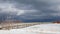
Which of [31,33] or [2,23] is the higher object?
[2,23]

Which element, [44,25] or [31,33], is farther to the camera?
[44,25]

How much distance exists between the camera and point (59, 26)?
16.7m

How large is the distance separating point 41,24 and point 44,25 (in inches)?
15.8

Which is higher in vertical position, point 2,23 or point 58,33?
point 2,23

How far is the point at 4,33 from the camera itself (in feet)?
42.6

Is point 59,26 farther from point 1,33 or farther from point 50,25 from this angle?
point 1,33

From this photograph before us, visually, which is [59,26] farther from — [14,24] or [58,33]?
[14,24]

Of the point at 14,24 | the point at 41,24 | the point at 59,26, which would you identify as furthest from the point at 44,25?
the point at 14,24

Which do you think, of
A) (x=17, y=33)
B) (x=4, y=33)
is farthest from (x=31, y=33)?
(x=4, y=33)

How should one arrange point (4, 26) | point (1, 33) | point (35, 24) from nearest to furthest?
point (1, 33) → point (4, 26) → point (35, 24)

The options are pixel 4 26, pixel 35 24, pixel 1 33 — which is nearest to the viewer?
pixel 1 33

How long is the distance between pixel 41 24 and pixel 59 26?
2.19 meters

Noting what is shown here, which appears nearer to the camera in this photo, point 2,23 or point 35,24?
point 2,23

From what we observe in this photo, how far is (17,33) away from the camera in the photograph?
12898 mm
